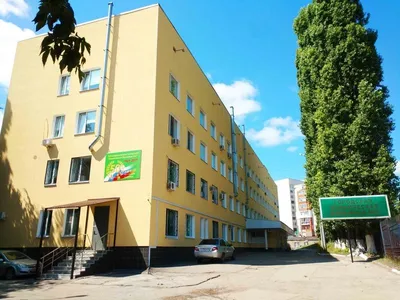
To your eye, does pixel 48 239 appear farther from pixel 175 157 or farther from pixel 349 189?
pixel 349 189

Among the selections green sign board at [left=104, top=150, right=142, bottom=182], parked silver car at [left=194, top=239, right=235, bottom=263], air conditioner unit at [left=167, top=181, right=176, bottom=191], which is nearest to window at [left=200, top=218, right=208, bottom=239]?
parked silver car at [left=194, top=239, right=235, bottom=263]

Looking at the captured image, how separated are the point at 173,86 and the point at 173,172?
19.5ft

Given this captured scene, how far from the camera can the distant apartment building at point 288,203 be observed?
384 feet

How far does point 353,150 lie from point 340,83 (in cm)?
486

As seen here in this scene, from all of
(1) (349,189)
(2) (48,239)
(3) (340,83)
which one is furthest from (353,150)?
(2) (48,239)

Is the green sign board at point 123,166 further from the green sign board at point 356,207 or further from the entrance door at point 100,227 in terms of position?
the green sign board at point 356,207

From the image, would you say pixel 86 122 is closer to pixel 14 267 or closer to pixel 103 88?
pixel 103 88

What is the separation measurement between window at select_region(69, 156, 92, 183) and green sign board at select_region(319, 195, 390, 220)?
14.2m

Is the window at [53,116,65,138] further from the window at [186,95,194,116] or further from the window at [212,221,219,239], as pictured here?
the window at [212,221,219,239]

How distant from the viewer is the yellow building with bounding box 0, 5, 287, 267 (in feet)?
53.6

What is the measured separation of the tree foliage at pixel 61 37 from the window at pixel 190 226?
18041 millimetres

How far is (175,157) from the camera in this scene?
19578mm

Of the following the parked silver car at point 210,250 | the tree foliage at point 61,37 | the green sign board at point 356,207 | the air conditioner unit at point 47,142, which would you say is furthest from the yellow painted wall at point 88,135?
the tree foliage at point 61,37

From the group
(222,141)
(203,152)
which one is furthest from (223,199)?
(203,152)
